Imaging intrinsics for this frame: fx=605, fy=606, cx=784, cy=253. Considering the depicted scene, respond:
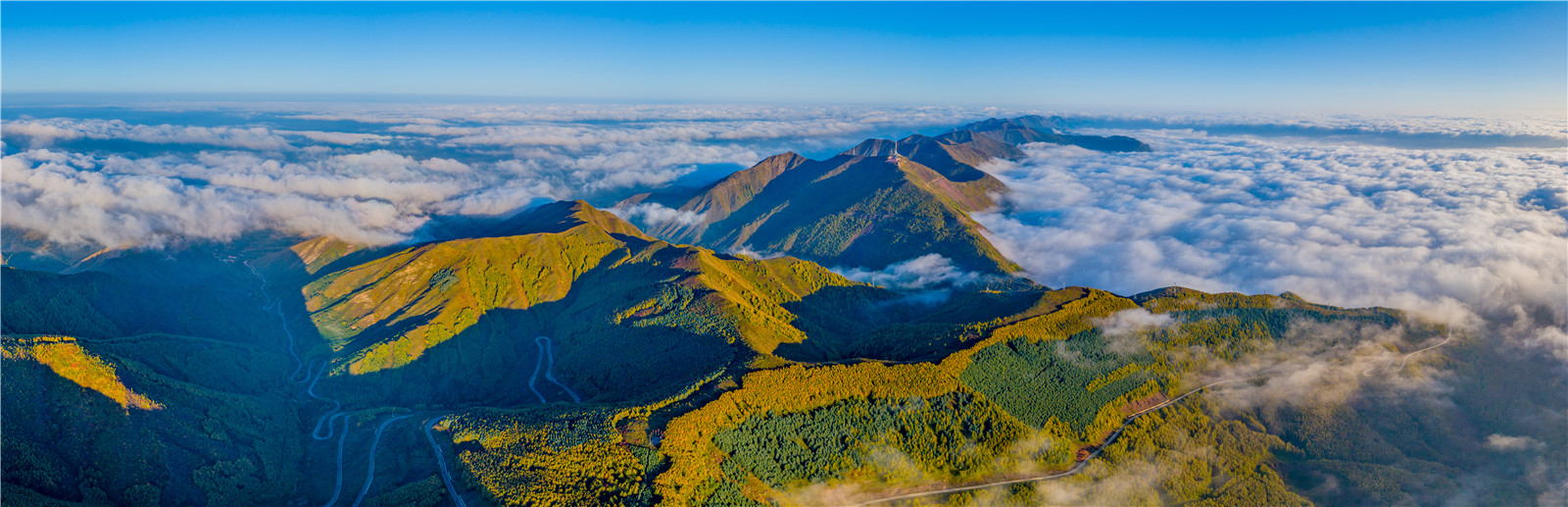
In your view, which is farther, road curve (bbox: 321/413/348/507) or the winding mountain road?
the winding mountain road

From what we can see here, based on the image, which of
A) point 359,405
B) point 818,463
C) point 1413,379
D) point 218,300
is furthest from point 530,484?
point 218,300

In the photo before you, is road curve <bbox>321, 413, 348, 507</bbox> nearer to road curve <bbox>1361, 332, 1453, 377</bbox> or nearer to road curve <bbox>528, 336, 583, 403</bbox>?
road curve <bbox>528, 336, 583, 403</bbox>

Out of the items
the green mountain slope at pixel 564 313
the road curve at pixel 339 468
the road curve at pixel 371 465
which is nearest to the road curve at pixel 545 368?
the green mountain slope at pixel 564 313

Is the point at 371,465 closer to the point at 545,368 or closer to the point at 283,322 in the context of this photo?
the point at 545,368

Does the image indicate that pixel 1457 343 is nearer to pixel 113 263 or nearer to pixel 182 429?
pixel 182 429

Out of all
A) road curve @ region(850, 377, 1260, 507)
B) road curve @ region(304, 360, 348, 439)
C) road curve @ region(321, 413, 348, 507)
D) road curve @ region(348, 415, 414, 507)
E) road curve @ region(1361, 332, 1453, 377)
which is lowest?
road curve @ region(304, 360, 348, 439)

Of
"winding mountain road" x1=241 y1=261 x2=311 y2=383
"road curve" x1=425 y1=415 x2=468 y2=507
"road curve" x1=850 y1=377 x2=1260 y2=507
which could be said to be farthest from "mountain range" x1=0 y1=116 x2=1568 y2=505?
"winding mountain road" x1=241 y1=261 x2=311 y2=383

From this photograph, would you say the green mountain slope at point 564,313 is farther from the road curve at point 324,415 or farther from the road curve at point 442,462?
the road curve at point 442,462

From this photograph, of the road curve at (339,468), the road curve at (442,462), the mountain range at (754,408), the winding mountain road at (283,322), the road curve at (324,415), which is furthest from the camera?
the winding mountain road at (283,322)
